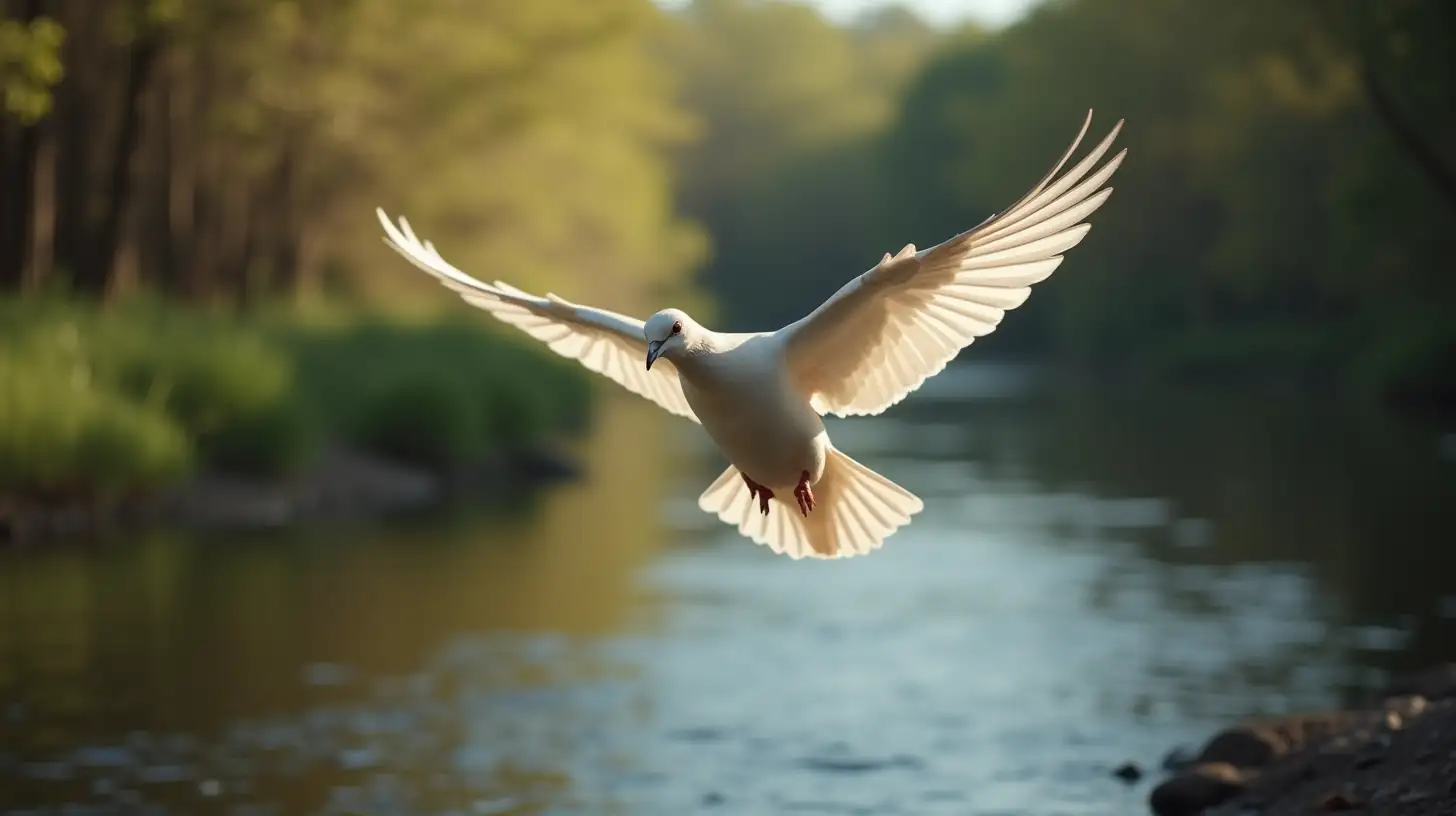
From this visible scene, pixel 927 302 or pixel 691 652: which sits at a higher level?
pixel 691 652

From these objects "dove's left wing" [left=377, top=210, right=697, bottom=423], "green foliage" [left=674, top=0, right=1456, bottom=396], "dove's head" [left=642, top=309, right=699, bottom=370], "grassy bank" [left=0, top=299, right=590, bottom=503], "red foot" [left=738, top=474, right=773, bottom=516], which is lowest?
"red foot" [left=738, top=474, right=773, bottom=516]

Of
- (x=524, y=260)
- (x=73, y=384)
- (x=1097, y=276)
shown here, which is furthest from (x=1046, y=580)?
(x=1097, y=276)

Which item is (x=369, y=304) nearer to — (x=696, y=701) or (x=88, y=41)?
(x=88, y=41)

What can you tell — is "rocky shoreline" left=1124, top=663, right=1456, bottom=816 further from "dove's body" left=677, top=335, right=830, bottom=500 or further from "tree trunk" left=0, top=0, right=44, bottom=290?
"tree trunk" left=0, top=0, right=44, bottom=290

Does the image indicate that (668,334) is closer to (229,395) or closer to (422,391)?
(229,395)

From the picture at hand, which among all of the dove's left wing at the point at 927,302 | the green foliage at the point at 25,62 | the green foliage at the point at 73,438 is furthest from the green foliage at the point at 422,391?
the dove's left wing at the point at 927,302

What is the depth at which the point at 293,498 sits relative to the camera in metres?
26.0

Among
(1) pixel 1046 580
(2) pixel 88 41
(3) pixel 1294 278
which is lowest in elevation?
(1) pixel 1046 580

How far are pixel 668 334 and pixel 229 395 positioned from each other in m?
19.0

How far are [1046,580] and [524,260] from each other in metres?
25.8

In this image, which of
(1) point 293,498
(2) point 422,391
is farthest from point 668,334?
(2) point 422,391

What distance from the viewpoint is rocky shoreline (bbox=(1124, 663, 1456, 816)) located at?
379 inches

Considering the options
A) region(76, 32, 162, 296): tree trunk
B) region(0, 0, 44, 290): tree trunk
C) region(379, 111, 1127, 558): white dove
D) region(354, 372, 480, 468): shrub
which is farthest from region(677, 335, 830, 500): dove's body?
region(354, 372, 480, 468): shrub

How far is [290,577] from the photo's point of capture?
2064 centimetres
